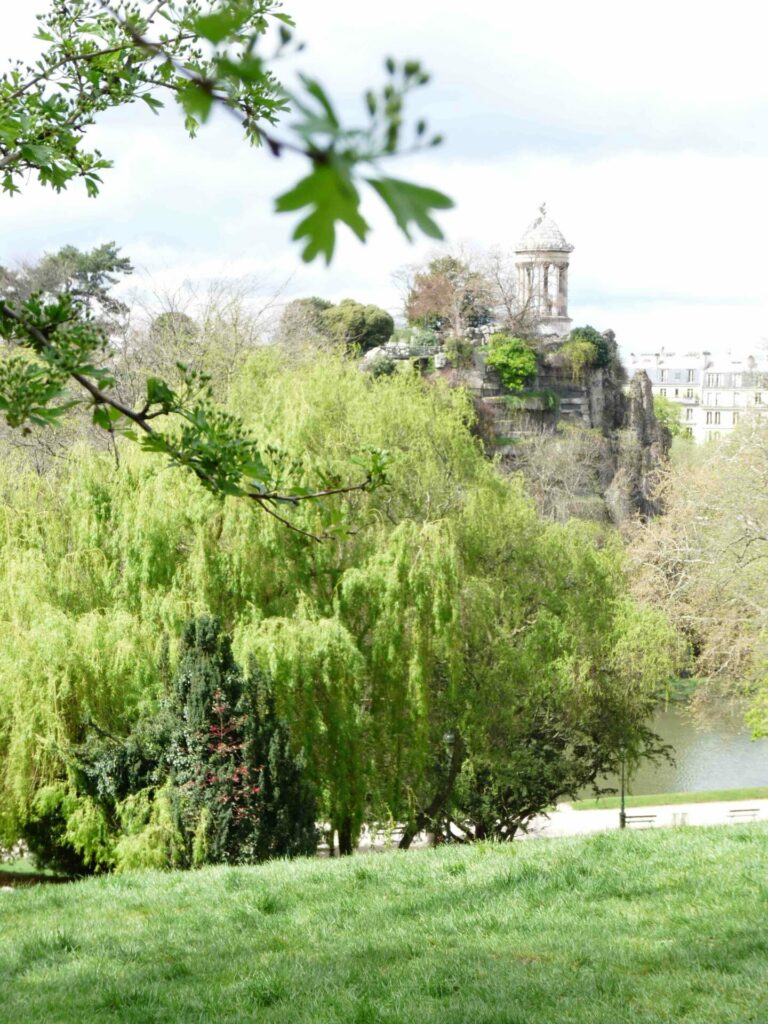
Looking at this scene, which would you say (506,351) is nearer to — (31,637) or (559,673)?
(559,673)

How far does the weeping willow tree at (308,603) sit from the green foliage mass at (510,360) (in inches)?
1270

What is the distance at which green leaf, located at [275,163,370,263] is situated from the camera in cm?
111

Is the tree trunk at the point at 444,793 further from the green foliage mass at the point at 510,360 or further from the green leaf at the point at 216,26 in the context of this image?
the green foliage mass at the point at 510,360

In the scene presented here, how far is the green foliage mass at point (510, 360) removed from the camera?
5125 cm

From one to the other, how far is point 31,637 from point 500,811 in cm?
1000

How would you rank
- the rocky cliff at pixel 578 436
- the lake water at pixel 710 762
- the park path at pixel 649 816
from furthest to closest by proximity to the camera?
1. the rocky cliff at pixel 578 436
2. the lake water at pixel 710 762
3. the park path at pixel 649 816

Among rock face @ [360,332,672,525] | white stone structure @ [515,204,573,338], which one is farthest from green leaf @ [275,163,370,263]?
white stone structure @ [515,204,573,338]

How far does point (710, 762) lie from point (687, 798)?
4.51 meters

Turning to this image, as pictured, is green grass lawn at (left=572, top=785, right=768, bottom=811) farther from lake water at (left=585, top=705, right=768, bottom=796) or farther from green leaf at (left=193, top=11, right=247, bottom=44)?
green leaf at (left=193, top=11, right=247, bottom=44)

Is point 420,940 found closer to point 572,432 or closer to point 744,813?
point 744,813

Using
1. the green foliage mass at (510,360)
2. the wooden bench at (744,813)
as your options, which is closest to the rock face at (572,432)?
the green foliage mass at (510,360)

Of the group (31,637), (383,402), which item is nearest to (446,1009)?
(31,637)

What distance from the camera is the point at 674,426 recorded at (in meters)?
79.1

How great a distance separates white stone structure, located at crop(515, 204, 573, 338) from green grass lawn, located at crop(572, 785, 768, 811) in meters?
35.3
